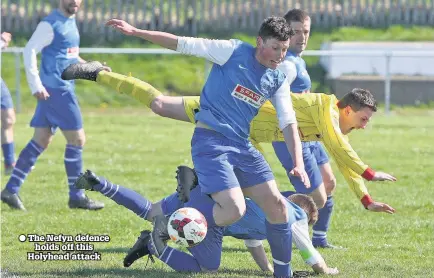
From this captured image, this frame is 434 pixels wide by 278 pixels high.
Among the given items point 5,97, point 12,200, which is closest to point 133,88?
point 12,200

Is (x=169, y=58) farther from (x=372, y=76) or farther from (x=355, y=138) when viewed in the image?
(x=355, y=138)

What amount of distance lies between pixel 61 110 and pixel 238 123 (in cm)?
378

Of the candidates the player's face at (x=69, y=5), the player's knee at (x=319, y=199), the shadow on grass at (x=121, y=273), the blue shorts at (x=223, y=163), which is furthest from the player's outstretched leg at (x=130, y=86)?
the player's face at (x=69, y=5)

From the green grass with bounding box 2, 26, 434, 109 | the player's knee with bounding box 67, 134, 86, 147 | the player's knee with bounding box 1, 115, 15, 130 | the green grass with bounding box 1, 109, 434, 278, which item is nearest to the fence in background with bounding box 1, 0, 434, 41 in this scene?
the green grass with bounding box 2, 26, 434, 109

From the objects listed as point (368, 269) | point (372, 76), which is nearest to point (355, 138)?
point (372, 76)

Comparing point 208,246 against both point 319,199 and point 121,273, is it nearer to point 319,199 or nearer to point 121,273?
point 121,273

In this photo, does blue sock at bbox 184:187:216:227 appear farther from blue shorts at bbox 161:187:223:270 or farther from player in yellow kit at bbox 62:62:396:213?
player in yellow kit at bbox 62:62:396:213

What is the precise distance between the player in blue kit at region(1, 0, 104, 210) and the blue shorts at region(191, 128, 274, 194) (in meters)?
3.56

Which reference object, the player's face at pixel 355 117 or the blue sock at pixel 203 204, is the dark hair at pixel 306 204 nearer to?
the blue sock at pixel 203 204

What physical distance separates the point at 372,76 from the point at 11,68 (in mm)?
7829

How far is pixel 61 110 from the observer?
10.7m

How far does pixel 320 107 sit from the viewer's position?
832cm

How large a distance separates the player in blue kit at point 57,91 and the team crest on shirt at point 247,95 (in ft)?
12.0

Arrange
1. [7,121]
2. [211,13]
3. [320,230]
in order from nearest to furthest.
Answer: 1. [320,230]
2. [7,121]
3. [211,13]
